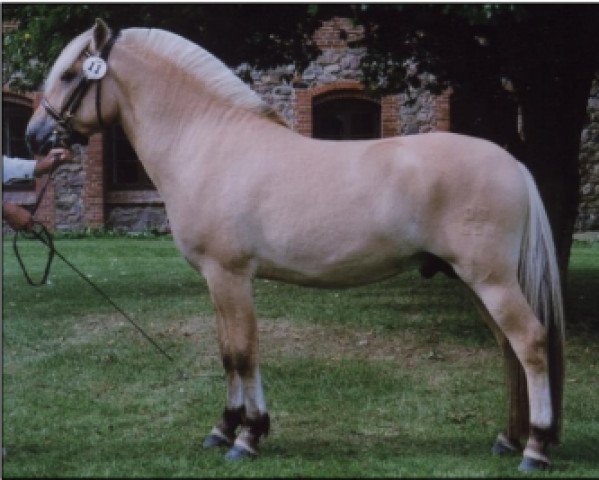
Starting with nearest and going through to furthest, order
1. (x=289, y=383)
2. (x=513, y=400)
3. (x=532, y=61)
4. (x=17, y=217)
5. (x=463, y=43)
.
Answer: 1. (x=513, y=400)
2. (x=17, y=217)
3. (x=289, y=383)
4. (x=532, y=61)
5. (x=463, y=43)

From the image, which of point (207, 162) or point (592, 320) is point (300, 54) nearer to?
point (592, 320)

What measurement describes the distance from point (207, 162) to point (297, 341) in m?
3.95

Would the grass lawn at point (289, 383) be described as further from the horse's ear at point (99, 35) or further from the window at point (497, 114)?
the horse's ear at point (99, 35)

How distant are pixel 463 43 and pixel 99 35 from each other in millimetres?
4293

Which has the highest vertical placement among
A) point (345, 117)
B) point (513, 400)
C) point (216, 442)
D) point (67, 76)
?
point (67, 76)

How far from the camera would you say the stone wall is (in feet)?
63.4

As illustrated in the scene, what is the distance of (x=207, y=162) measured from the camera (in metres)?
5.37

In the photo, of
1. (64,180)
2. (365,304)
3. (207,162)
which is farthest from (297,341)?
(64,180)

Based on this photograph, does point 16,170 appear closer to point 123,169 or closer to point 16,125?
point 16,125

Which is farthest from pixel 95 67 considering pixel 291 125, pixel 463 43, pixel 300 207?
pixel 291 125

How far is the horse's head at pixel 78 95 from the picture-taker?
554cm

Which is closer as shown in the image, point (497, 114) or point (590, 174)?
point (497, 114)

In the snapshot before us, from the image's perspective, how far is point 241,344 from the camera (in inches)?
207

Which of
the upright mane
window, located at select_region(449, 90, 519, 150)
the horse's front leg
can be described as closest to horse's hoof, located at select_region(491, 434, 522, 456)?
the horse's front leg
